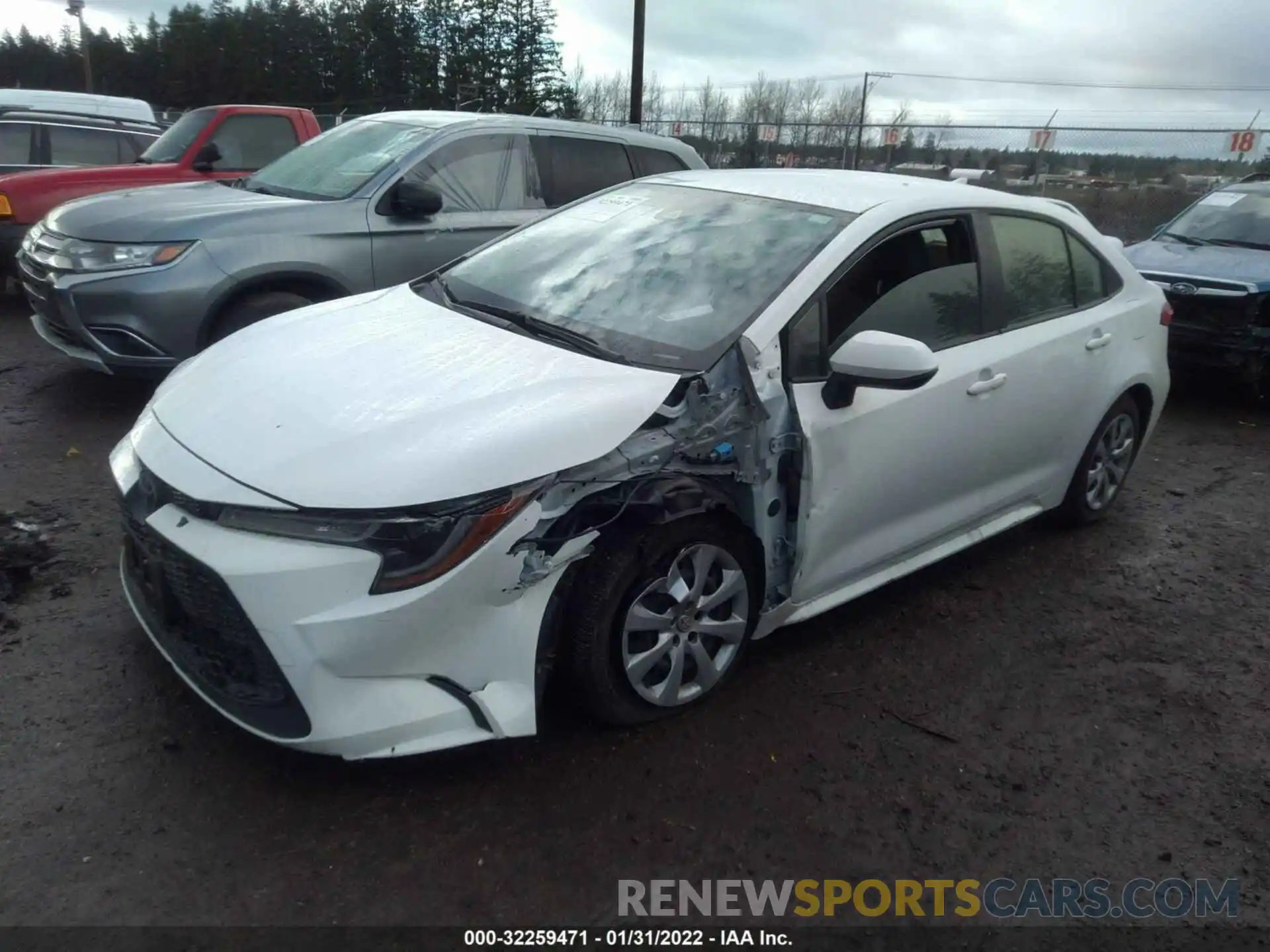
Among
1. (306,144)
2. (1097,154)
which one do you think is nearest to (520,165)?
(306,144)

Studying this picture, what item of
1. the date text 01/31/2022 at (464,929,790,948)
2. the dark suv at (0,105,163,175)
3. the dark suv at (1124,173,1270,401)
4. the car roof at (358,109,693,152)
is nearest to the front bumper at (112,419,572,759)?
the date text 01/31/2022 at (464,929,790,948)

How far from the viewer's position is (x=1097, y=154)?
1338cm

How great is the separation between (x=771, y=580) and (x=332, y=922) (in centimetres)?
170

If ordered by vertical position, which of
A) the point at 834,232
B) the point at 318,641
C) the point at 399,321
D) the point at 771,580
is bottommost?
the point at 771,580

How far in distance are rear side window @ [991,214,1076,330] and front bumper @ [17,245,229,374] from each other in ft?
13.2

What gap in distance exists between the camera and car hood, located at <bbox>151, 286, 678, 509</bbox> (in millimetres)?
2525

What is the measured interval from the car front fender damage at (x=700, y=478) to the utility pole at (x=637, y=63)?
48.9ft

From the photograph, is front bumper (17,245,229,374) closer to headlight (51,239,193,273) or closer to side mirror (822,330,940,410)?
headlight (51,239,193,273)

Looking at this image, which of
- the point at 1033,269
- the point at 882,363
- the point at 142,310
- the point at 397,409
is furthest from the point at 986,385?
the point at 142,310

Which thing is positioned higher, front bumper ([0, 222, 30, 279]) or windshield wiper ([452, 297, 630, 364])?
windshield wiper ([452, 297, 630, 364])

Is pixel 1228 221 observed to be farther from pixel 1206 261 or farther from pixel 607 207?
pixel 607 207

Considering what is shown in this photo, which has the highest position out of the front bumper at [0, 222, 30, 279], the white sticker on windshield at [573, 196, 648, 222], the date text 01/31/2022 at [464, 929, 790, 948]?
the white sticker on windshield at [573, 196, 648, 222]

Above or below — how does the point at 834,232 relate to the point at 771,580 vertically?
above

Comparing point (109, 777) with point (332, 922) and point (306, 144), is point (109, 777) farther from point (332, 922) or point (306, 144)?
point (306, 144)
